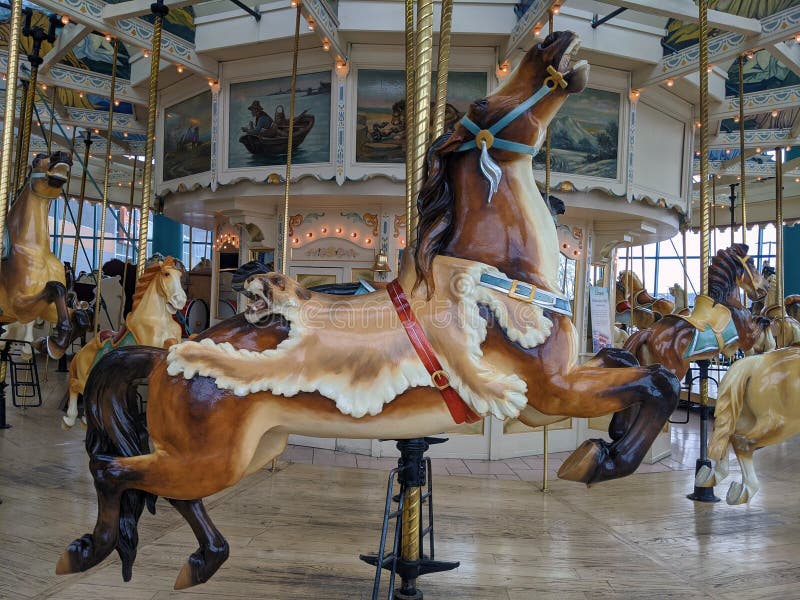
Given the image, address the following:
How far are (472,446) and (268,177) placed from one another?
3.17m

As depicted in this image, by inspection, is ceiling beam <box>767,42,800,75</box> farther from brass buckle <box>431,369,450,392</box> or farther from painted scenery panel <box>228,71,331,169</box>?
brass buckle <box>431,369,450,392</box>

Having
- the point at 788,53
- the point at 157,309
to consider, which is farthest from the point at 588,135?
the point at 157,309

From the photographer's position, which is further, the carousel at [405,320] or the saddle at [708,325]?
the saddle at [708,325]

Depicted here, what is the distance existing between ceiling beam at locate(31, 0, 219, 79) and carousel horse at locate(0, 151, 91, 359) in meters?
1.89

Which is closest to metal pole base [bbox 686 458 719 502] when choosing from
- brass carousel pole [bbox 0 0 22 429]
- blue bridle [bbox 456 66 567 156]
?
blue bridle [bbox 456 66 567 156]

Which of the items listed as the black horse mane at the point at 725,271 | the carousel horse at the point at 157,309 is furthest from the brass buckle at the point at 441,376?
the carousel horse at the point at 157,309

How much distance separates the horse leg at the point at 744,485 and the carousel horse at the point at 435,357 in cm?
251

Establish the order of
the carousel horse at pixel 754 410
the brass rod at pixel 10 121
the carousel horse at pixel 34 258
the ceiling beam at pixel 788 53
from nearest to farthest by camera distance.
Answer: the brass rod at pixel 10 121 < the carousel horse at pixel 754 410 < the carousel horse at pixel 34 258 < the ceiling beam at pixel 788 53

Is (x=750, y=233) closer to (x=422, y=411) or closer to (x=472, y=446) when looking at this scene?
(x=472, y=446)

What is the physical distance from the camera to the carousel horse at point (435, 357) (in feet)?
4.40

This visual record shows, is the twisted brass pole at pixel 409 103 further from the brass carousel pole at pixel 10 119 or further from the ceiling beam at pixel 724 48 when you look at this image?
the ceiling beam at pixel 724 48

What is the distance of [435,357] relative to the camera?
137cm

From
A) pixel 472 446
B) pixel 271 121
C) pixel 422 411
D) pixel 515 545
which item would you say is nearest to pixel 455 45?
pixel 271 121

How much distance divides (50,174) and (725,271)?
4123 millimetres
